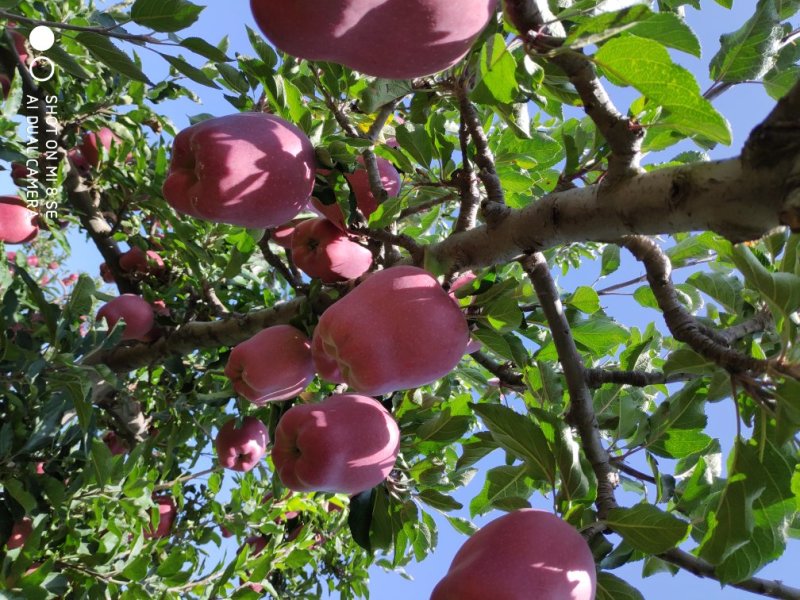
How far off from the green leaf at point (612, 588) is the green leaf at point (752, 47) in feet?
2.63

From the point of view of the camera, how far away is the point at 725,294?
1.04m

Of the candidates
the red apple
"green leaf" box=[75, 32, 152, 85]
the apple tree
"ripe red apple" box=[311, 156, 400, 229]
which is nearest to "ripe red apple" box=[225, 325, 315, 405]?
the apple tree

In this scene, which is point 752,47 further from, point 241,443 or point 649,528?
point 241,443

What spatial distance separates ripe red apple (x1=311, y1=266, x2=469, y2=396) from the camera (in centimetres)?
87

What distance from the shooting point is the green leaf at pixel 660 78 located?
1.81ft

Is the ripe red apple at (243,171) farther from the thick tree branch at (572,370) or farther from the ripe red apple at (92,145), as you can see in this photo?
the ripe red apple at (92,145)

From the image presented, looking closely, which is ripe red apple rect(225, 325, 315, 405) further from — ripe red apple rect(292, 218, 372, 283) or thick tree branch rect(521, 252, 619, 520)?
thick tree branch rect(521, 252, 619, 520)

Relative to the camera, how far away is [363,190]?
1280 mm

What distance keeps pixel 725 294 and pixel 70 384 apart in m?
1.31

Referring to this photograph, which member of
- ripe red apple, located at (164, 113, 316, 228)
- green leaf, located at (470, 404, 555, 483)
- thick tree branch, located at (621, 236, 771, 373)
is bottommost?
green leaf, located at (470, 404, 555, 483)

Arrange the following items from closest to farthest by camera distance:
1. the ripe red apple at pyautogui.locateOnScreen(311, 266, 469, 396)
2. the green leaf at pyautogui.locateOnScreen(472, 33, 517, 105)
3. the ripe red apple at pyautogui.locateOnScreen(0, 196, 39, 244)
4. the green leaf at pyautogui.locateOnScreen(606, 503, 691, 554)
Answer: the green leaf at pyautogui.locateOnScreen(472, 33, 517, 105) < the green leaf at pyautogui.locateOnScreen(606, 503, 691, 554) < the ripe red apple at pyautogui.locateOnScreen(311, 266, 469, 396) < the ripe red apple at pyautogui.locateOnScreen(0, 196, 39, 244)

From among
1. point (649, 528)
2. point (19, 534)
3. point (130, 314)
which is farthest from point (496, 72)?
point (19, 534)

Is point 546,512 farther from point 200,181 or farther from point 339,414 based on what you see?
point 200,181

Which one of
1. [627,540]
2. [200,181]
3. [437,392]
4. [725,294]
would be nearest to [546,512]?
[627,540]
